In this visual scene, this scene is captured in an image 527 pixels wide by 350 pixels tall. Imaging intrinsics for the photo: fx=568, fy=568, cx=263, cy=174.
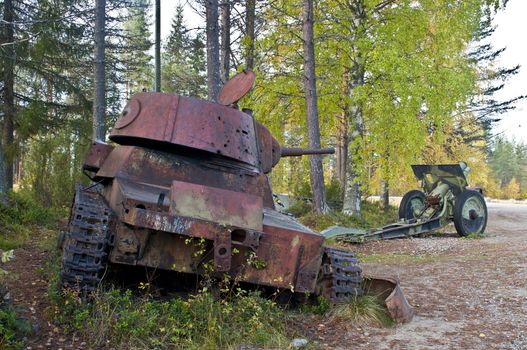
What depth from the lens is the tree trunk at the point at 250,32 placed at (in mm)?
16961

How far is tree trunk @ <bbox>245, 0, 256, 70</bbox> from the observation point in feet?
55.6

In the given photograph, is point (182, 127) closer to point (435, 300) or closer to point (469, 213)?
point (435, 300)

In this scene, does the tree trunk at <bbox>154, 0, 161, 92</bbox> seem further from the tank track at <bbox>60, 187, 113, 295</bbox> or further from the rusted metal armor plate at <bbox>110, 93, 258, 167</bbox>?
the tank track at <bbox>60, 187, 113, 295</bbox>

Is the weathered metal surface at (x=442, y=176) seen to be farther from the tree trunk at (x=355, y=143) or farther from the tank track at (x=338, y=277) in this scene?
the tank track at (x=338, y=277)

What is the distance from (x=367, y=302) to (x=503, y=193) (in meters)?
49.9

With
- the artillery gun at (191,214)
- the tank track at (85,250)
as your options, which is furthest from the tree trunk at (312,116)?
the tank track at (85,250)

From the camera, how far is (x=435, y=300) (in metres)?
6.74

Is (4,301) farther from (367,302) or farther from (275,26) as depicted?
(275,26)

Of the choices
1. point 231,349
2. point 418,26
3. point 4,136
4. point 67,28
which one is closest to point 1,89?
point 4,136

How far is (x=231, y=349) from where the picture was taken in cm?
436

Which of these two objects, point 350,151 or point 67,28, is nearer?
point 350,151

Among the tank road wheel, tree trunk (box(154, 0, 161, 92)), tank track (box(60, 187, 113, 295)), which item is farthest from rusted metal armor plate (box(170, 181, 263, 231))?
tree trunk (box(154, 0, 161, 92))

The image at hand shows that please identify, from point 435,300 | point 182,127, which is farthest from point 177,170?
point 435,300

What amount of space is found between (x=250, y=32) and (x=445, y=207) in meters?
8.58
